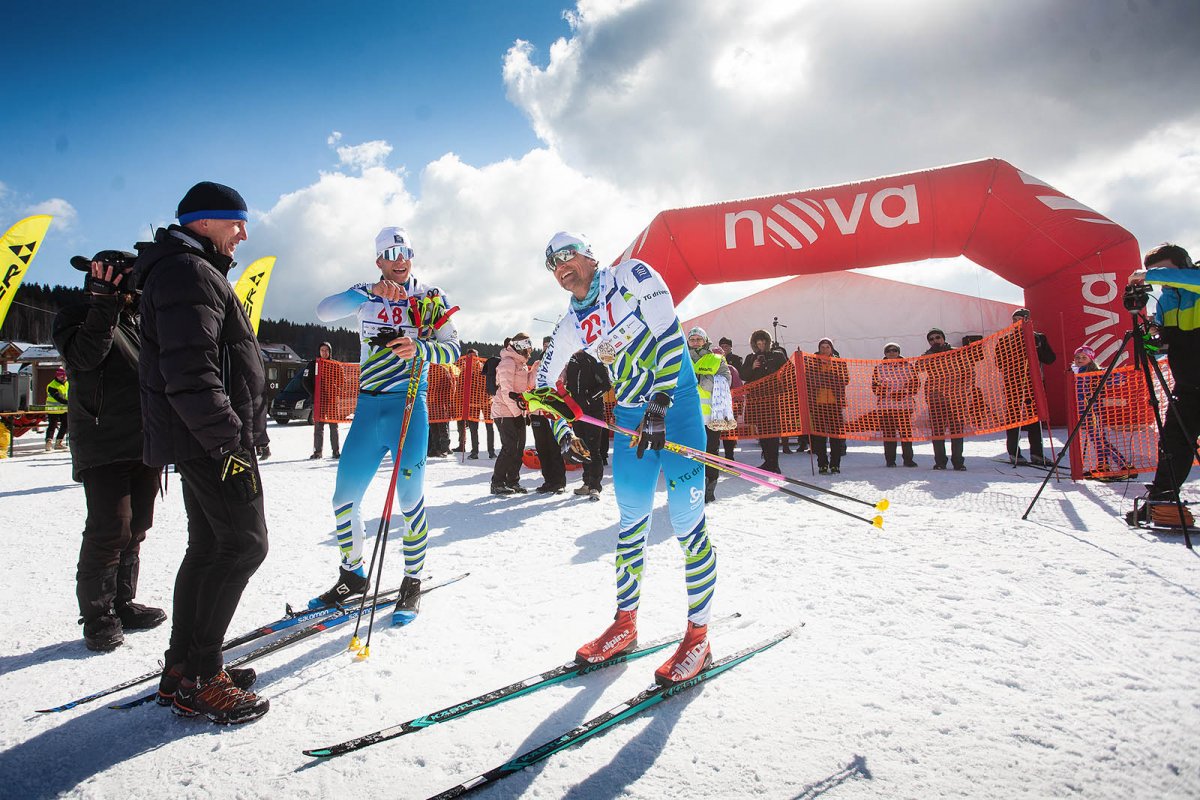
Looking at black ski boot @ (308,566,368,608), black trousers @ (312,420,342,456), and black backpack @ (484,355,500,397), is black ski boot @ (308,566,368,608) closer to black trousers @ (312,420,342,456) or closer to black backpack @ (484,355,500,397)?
black backpack @ (484,355,500,397)

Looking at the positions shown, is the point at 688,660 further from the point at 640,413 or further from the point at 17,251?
the point at 17,251

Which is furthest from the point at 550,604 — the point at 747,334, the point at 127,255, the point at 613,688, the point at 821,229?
the point at 747,334

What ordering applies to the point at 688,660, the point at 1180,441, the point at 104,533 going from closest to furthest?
1. the point at 688,660
2. the point at 104,533
3. the point at 1180,441

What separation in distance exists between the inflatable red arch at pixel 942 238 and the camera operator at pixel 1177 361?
23.2 feet

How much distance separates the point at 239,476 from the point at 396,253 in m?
1.89

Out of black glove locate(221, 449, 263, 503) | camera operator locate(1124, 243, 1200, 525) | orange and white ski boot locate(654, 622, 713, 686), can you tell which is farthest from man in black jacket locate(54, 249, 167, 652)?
camera operator locate(1124, 243, 1200, 525)

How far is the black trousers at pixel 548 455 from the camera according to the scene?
315 inches

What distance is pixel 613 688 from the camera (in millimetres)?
2641

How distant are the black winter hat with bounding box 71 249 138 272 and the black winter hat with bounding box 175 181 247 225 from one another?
0.80 metres

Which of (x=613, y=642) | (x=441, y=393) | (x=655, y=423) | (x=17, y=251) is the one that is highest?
(x=17, y=251)

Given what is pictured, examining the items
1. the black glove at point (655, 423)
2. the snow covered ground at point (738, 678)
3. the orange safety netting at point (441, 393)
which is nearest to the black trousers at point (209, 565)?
the snow covered ground at point (738, 678)

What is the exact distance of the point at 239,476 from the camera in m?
2.44

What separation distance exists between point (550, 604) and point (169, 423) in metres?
2.28

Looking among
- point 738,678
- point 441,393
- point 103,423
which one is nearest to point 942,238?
point 441,393
